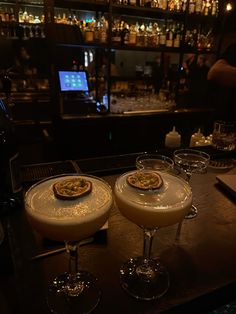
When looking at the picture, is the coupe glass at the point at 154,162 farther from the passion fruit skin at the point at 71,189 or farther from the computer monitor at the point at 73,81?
the computer monitor at the point at 73,81

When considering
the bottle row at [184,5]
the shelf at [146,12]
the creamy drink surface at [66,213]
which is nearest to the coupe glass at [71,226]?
the creamy drink surface at [66,213]

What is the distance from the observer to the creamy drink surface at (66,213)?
625 millimetres

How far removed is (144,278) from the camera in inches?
30.1

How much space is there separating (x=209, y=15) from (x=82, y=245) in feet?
14.0

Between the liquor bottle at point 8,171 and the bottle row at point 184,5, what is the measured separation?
302 centimetres

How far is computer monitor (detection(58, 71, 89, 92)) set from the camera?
3102 mm

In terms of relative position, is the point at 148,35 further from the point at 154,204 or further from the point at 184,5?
the point at 154,204

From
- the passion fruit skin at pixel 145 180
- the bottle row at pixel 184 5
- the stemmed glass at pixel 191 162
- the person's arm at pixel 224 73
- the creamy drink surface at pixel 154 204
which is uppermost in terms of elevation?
the bottle row at pixel 184 5

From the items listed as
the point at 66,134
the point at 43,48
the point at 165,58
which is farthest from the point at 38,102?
the point at 165,58

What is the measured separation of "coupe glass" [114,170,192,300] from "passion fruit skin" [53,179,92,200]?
9cm

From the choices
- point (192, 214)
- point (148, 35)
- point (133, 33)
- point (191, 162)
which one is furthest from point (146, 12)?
point (192, 214)

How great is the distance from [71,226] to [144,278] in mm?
305

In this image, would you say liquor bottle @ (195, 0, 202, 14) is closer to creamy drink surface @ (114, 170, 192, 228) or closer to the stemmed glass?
the stemmed glass

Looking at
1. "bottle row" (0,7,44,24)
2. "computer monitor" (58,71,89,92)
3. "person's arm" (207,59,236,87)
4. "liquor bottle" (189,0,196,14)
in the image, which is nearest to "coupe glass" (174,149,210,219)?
"person's arm" (207,59,236,87)
